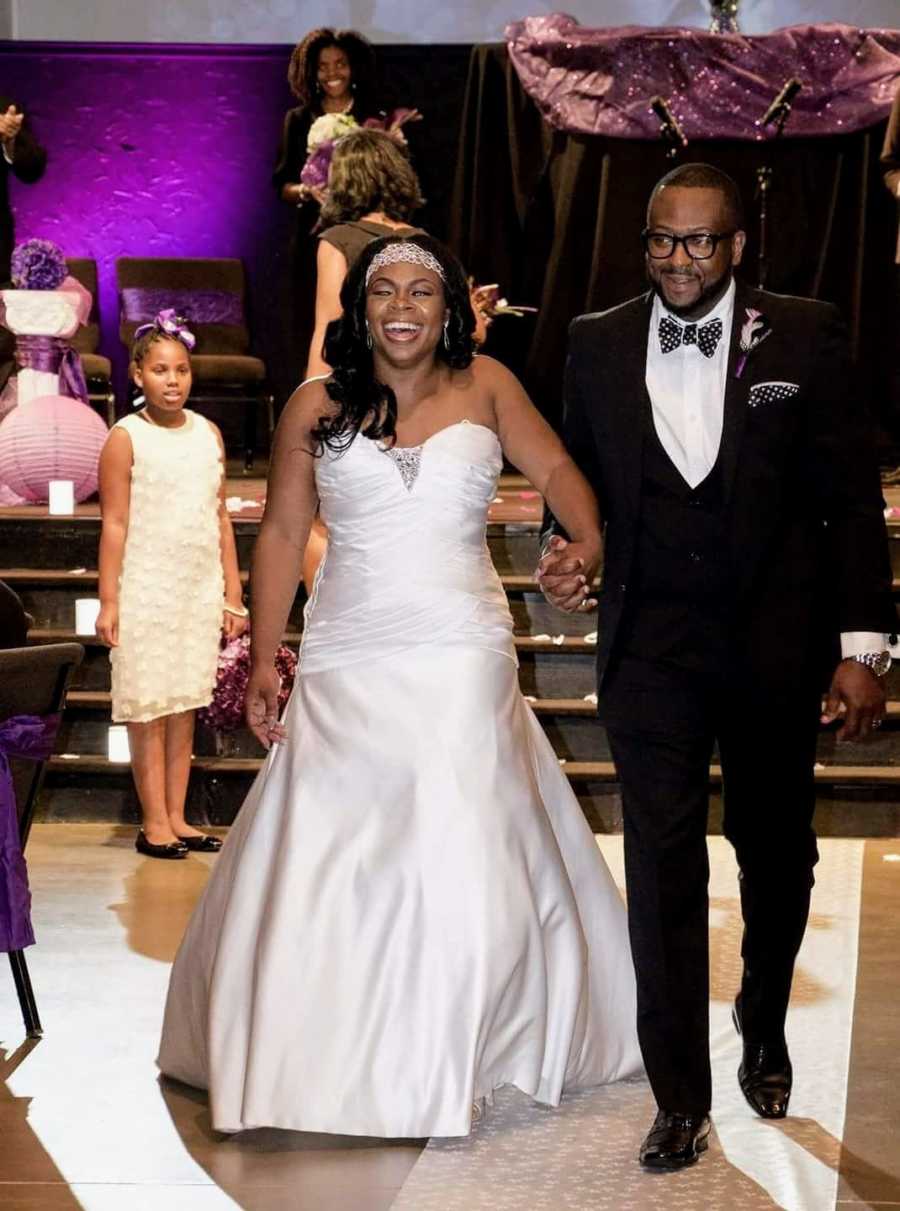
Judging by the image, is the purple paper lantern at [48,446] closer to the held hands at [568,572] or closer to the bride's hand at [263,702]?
the bride's hand at [263,702]

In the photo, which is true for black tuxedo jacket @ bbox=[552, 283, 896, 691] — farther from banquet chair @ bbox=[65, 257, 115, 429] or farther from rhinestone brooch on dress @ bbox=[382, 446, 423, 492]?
banquet chair @ bbox=[65, 257, 115, 429]

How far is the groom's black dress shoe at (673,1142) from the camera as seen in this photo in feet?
12.2

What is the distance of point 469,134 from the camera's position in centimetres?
1132

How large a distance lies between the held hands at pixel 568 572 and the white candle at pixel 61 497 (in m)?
5.23

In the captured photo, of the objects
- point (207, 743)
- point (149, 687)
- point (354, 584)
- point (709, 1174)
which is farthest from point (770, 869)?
point (207, 743)

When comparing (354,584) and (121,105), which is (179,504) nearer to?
(354,584)

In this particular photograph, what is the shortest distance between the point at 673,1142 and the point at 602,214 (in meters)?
7.88

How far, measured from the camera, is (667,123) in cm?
1018

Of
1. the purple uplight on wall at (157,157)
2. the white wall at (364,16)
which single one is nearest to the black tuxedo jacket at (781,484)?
the white wall at (364,16)

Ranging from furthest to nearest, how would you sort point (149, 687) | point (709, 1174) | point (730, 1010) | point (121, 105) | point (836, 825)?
point (121, 105), point (836, 825), point (149, 687), point (730, 1010), point (709, 1174)

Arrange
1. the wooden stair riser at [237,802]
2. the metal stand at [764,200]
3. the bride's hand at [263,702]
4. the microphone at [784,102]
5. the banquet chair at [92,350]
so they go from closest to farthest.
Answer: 1. the bride's hand at [263,702]
2. the wooden stair riser at [237,802]
3. the microphone at [784,102]
4. the metal stand at [764,200]
5. the banquet chair at [92,350]

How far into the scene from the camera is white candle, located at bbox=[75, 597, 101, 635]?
26.1ft

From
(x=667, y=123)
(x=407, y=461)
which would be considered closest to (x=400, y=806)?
(x=407, y=461)

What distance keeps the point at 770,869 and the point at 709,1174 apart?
60cm
